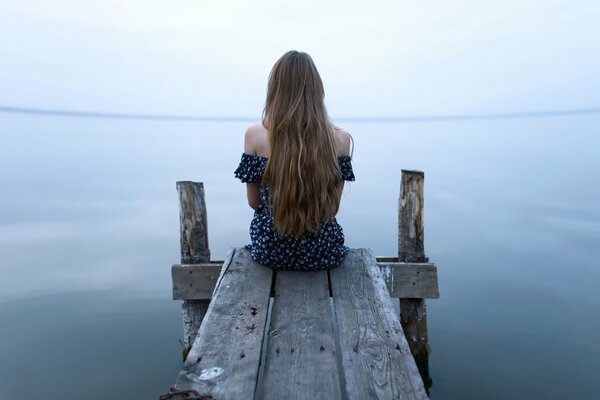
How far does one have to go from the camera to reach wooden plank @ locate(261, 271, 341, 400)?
7.34 ft

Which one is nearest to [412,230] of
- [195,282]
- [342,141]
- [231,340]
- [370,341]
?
[342,141]

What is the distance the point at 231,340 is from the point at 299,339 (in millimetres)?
359

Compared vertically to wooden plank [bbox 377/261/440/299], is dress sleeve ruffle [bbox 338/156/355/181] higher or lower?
higher

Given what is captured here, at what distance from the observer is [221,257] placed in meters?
10.3

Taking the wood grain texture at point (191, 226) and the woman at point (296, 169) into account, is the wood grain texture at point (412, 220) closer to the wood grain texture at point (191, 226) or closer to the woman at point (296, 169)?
the woman at point (296, 169)

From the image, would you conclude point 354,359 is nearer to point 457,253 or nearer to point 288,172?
point 288,172

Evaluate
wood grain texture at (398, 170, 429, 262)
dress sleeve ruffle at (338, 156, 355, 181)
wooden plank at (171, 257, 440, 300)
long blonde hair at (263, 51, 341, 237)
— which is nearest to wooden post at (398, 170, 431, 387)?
wood grain texture at (398, 170, 429, 262)

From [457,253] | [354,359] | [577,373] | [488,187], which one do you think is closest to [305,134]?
[354,359]

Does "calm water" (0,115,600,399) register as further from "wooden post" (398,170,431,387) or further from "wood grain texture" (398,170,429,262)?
"wood grain texture" (398,170,429,262)

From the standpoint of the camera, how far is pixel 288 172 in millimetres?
3432

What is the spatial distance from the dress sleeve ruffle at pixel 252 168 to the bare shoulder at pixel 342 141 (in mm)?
552

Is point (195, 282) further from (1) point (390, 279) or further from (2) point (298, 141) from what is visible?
(2) point (298, 141)

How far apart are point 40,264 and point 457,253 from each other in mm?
7786

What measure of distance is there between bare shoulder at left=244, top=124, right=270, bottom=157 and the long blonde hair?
0.14 metres
